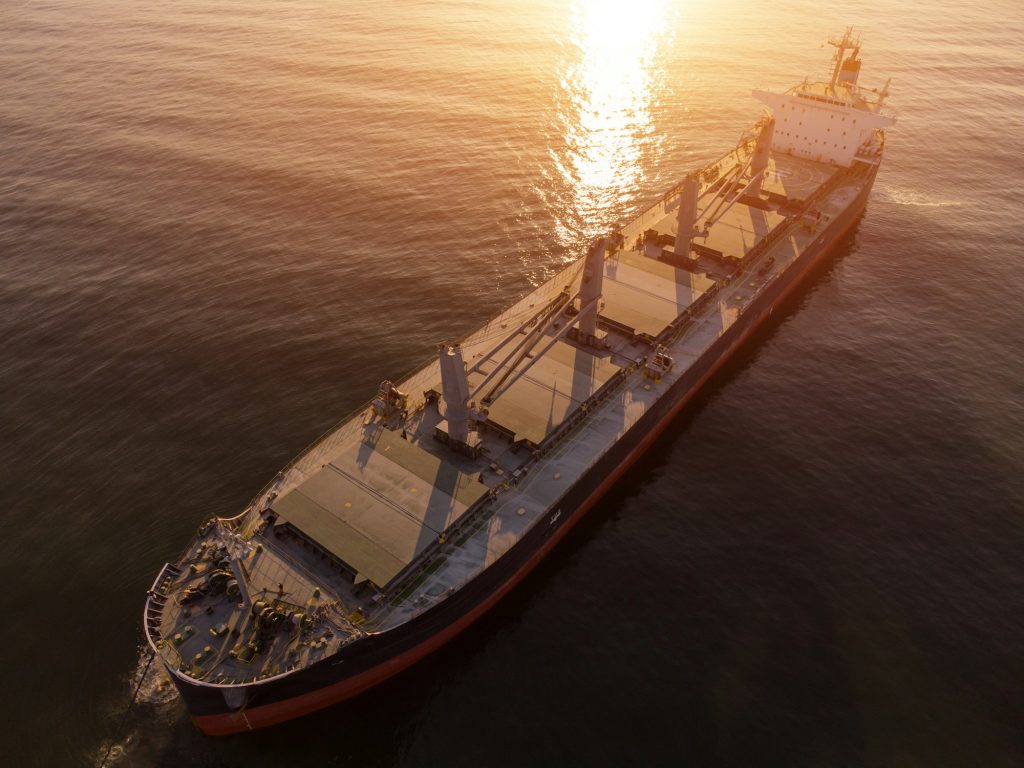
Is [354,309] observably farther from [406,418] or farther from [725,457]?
[725,457]

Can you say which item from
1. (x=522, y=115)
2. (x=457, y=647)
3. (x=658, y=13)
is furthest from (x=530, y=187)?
(x=658, y=13)

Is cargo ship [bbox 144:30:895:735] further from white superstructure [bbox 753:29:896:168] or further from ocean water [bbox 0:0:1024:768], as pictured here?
white superstructure [bbox 753:29:896:168]

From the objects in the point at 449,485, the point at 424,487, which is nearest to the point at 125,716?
the point at 424,487

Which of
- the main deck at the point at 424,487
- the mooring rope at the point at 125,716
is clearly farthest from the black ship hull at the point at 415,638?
the mooring rope at the point at 125,716

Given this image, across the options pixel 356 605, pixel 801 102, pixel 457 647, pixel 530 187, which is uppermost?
pixel 801 102

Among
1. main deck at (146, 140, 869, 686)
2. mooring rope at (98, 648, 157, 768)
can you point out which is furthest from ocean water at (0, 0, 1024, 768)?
main deck at (146, 140, 869, 686)

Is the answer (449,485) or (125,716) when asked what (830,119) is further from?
(125,716)
